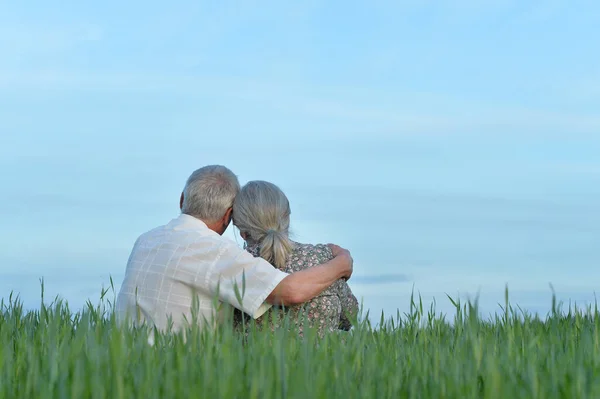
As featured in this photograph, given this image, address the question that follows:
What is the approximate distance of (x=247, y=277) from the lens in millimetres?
4449

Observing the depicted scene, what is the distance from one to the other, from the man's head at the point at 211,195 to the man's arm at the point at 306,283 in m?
0.73

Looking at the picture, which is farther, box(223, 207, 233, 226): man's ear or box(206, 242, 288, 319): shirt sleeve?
Answer: box(223, 207, 233, 226): man's ear

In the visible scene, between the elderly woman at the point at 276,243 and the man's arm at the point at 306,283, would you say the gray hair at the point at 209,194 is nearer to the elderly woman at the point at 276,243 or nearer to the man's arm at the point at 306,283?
the elderly woman at the point at 276,243

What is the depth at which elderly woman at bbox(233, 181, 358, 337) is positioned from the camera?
4.85 meters

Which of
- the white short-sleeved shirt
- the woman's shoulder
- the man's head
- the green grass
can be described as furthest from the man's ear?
the green grass

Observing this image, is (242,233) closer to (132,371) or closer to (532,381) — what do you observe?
(132,371)

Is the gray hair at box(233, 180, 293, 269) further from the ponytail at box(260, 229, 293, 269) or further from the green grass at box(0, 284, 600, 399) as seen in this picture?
the green grass at box(0, 284, 600, 399)

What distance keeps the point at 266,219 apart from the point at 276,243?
171 mm

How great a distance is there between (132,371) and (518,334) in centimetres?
217

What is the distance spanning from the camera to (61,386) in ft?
8.23

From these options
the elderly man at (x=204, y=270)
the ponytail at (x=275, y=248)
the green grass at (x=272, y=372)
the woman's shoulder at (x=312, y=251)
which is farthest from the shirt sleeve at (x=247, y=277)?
the green grass at (x=272, y=372)

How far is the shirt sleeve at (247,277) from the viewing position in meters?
4.43

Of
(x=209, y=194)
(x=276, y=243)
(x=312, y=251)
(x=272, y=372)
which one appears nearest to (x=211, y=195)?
(x=209, y=194)

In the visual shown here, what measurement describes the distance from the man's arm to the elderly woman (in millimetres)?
150
